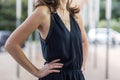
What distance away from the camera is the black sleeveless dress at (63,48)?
64.6 inches

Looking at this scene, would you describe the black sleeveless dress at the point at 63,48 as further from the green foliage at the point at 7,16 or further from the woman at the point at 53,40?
the green foliage at the point at 7,16

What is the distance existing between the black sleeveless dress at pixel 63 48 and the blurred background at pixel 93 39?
13.1ft

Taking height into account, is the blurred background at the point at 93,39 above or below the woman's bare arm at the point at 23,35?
below

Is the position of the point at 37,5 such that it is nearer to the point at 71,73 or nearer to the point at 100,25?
the point at 71,73

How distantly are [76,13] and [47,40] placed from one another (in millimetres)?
275

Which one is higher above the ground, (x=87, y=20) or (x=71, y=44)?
(x=71, y=44)

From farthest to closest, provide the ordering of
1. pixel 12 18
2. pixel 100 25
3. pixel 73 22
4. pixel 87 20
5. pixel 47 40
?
pixel 12 18 < pixel 87 20 < pixel 100 25 < pixel 73 22 < pixel 47 40

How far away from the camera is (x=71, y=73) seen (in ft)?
5.52

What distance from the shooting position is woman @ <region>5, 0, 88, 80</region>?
1.63 meters

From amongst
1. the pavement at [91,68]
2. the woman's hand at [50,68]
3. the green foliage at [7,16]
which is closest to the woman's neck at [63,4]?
the woman's hand at [50,68]

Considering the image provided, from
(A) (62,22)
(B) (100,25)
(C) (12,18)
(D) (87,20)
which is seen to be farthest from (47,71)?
(C) (12,18)

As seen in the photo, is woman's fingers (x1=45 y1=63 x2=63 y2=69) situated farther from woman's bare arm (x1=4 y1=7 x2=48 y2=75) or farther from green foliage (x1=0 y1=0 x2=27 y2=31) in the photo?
green foliage (x1=0 y1=0 x2=27 y2=31)

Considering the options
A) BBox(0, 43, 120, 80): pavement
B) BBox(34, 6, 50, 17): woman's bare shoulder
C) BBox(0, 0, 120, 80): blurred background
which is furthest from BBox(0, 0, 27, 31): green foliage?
BBox(34, 6, 50, 17): woman's bare shoulder

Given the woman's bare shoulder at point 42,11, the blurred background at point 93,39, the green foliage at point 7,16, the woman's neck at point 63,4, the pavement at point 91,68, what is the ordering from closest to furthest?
the woman's bare shoulder at point 42,11 → the woman's neck at point 63,4 → the pavement at point 91,68 → the blurred background at point 93,39 → the green foliage at point 7,16
